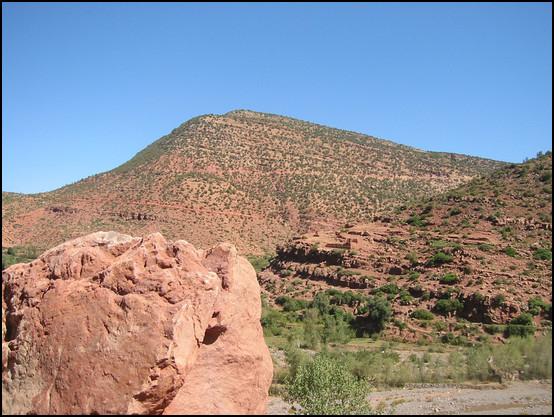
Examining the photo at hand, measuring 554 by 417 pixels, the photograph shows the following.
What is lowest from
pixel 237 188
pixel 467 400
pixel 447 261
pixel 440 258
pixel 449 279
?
pixel 467 400

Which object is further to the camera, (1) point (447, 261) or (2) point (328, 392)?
(1) point (447, 261)

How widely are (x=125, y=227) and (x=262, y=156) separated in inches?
1352

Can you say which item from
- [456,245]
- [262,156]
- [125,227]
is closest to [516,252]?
[456,245]

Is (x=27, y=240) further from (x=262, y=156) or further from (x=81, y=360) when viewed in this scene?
(x=81, y=360)

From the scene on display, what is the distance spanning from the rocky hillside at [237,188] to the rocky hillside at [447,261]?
71.1 feet

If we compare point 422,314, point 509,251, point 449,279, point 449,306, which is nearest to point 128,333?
point 422,314

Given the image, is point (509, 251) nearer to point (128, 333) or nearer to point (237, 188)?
point (128, 333)

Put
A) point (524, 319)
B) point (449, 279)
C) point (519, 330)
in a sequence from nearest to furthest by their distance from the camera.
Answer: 1. point (519, 330)
2. point (524, 319)
3. point (449, 279)

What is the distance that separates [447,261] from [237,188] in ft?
162

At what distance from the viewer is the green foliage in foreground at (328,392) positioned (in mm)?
10406

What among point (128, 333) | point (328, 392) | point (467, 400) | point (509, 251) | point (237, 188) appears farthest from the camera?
point (237, 188)

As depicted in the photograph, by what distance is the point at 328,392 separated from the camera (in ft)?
36.8

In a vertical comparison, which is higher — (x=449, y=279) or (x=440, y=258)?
(x=440, y=258)

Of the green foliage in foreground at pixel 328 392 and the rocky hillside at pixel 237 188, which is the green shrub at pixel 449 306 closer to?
the green foliage in foreground at pixel 328 392
